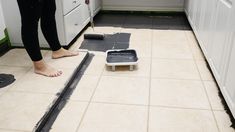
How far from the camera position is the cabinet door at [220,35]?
1.57 m

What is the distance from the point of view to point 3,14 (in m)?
2.31

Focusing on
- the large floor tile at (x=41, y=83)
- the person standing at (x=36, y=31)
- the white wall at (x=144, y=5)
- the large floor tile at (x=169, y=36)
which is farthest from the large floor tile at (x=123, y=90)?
the white wall at (x=144, y=5)

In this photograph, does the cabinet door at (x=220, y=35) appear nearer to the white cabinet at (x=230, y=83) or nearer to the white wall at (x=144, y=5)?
the white cabinet at (x=230, y=83)

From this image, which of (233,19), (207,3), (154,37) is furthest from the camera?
(154,37)

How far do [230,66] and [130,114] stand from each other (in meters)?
0.62

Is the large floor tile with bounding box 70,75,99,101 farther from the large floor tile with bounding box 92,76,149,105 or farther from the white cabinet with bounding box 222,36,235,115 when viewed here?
the white cabinet with bounding box 222,36,235,115

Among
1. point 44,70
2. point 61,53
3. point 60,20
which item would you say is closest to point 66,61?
point 61,53

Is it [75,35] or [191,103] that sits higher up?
[75,35]

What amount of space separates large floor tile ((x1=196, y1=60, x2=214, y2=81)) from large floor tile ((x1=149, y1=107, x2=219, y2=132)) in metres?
0.44

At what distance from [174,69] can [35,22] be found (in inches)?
42.4

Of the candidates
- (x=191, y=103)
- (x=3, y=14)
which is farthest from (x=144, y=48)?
(x=3, y=14)

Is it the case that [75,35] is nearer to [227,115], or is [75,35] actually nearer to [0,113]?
[0,113]

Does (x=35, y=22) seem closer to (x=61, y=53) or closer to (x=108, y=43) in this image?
(x=61, y=53)

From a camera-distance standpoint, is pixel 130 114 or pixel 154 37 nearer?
pixel 130 114
